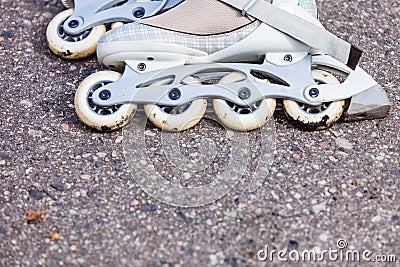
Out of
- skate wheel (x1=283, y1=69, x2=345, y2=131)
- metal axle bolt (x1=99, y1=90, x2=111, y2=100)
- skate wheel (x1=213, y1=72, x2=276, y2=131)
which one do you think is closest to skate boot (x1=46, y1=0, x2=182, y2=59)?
metal axle bolt (x1=99, y1=90, x2=111, y2=100)

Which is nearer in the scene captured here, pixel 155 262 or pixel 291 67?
pixel 155 262

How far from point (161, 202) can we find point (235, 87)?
0.37 metres

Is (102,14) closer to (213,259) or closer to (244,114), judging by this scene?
(244,114)

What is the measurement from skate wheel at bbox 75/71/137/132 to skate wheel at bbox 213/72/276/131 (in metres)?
0.23

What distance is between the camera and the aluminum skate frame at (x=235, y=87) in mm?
1906

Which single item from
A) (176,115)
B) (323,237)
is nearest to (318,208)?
(323,237)

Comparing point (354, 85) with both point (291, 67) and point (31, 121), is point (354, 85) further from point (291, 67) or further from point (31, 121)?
point (31, 121)

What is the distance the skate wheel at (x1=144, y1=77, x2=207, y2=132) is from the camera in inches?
75.7

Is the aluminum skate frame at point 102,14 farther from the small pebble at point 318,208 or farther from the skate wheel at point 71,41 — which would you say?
the small pebble at point 318,208

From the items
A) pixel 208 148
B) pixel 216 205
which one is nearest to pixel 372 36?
pixel 208 148

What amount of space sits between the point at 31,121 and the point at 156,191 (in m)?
0.46

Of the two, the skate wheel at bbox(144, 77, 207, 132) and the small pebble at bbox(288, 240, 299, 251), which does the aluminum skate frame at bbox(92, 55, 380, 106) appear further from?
the small pebble at bbox(288, 240, 299, 251)

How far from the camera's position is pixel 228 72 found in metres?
1.98

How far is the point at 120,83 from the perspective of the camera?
1.93 metres
